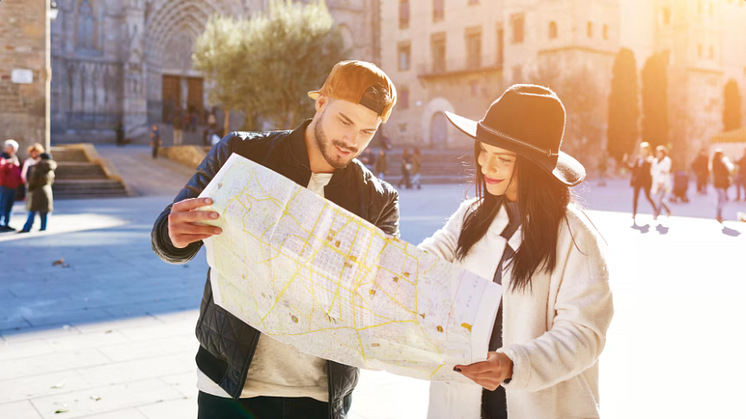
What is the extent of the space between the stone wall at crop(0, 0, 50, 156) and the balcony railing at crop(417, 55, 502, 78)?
25.3 metres

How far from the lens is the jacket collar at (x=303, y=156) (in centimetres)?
213

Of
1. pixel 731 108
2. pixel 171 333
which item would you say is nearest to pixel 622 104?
pixel 731 108

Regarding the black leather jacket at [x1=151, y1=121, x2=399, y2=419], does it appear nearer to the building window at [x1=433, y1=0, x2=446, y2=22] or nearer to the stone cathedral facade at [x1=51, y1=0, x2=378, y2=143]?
the stone cathedral facade at [x1=51, y1=0, x2=378, y2=143]

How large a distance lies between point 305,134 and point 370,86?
1.07 feet

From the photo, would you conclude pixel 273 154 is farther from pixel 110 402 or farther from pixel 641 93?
pixel 641 93

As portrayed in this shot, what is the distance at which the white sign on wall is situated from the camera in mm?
21250

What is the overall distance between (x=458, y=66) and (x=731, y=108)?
20307 mm

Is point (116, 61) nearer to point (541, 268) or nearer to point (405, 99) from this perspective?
point (405, 99)

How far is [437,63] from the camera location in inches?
1756

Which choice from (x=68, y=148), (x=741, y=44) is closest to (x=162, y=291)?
(x=68, y=148)

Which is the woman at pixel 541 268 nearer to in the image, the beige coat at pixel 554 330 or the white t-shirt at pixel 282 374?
the beige coat at pixel 554 330

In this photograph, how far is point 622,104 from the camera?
37.3 metres

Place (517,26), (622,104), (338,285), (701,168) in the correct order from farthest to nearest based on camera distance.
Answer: (517,26)
(622,104)
(701,168)
(338,285)

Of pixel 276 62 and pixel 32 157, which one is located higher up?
pixel 276 62
